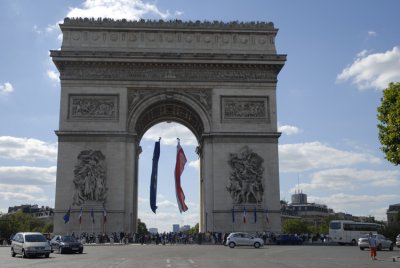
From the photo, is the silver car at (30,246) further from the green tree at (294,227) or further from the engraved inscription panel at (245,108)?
the green tree at (294,227)

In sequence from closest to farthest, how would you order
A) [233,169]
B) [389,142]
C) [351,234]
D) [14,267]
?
[14,267] < [389,142] < [233,169] < [351,234]

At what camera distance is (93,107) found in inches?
1711

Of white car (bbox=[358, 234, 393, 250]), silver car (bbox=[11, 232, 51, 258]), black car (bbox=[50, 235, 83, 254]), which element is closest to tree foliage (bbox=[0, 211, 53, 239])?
black car (bbox=[50, 235, 83, 254])

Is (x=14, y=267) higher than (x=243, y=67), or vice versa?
(x=243, y=67)

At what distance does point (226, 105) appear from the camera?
44.3m

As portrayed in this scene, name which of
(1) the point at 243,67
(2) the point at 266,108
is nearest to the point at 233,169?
(2) the point at 266,108

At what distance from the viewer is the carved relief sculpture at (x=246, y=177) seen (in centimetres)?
4225

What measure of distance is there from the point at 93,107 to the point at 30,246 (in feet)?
63.1

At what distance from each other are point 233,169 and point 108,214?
1060cm

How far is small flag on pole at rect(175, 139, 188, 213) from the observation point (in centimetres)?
4778

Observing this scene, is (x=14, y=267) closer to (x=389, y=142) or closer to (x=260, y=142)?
(x=389, y=142)

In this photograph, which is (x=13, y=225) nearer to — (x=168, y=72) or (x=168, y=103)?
(x=168, y=103)

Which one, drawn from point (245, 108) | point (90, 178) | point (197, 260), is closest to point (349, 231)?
point (245, 108)

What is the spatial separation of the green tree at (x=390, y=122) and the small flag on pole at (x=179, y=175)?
81.2 ft
